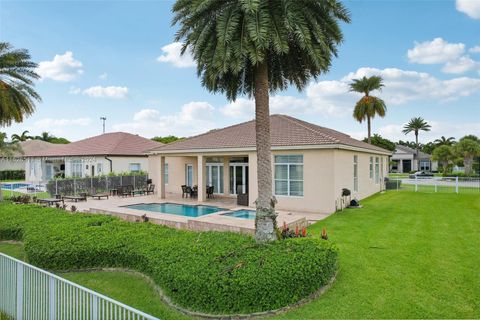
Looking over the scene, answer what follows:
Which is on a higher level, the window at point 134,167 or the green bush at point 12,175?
the window at point 134,167

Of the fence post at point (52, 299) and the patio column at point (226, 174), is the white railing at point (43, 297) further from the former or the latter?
the patio column at point (226, 174)

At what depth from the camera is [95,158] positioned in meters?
32.9

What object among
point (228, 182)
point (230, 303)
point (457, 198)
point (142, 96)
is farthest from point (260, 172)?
point (142, 96)

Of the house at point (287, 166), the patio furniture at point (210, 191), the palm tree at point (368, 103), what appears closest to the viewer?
the house at point (287, 166)

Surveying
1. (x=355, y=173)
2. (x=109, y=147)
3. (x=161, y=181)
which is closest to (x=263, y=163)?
(x=355, y=173)

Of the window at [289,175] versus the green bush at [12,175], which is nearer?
the window at [289,175]

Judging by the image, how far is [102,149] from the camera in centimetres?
3369

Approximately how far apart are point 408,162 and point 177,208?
2661 inches

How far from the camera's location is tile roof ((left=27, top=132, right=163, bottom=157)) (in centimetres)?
3332

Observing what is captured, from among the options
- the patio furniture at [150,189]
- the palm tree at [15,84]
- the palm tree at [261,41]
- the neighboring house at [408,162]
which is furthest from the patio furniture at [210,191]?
the neighboring house at [408,162]

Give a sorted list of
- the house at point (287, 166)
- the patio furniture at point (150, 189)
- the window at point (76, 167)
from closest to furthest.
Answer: the house at point (287, 166)
the patio furniture at point (150, 189)
the window at point (76, 167)

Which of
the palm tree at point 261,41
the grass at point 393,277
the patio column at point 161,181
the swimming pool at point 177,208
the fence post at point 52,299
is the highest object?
the palm tree at point 261,41

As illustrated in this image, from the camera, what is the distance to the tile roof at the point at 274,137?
58.8ft

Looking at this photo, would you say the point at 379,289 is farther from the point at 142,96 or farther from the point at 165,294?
the point at 142,96
